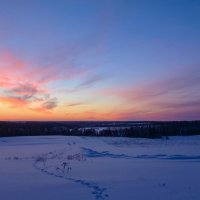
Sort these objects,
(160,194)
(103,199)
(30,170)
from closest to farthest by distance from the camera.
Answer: (103,199)
(160,194)
(30,170)

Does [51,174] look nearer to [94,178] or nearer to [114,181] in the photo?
[94,178]

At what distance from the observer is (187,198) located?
8414 millimetres

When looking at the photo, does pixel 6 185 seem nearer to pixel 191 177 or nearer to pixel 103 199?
pixel 103 199

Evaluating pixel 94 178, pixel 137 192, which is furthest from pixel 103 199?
pixel 94 178

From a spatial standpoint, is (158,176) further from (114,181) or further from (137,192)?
(137,192)

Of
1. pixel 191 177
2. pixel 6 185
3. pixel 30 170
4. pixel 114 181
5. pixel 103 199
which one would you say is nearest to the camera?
pixel 103 199

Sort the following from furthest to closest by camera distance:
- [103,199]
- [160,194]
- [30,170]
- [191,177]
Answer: [30,170]
[191,177]
[160,194]
[103,199]

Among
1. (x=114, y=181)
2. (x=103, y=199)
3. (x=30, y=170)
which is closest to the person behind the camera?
(x=103, y=199)

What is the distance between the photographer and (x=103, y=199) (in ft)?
27.2

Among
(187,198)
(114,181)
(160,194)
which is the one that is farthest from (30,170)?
(187,198)

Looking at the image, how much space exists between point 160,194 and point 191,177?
11.9ft

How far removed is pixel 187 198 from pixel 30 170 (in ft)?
23.8

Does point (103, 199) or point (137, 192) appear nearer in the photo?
point (103, 199)

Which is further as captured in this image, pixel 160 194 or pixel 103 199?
pixel 160 194
